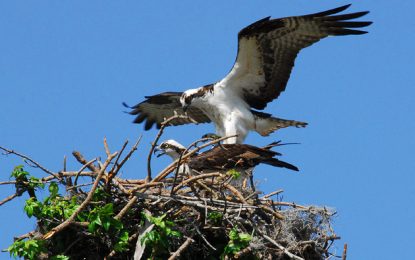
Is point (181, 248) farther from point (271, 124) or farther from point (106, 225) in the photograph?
point (271, 124)

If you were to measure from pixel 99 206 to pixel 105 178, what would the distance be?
0.81ft

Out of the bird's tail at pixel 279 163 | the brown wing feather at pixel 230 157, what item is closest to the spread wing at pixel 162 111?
the brown wing feather at pixel 230 157

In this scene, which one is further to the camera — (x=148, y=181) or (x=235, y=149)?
(x=235, y=149)

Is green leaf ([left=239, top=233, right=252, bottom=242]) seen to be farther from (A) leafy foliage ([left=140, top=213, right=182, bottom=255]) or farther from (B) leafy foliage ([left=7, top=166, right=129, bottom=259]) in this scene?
(B) leafy foliage ([left=7, top=166, right=129, bottom=259])

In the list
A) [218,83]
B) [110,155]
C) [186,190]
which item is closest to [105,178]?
[110,155]

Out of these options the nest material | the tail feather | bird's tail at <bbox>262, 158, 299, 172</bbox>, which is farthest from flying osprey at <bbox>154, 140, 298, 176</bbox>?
the tail feather

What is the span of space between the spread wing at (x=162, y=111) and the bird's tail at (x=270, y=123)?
3.64 ft

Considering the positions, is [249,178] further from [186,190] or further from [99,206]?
[99,206]

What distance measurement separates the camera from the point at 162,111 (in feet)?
46.6

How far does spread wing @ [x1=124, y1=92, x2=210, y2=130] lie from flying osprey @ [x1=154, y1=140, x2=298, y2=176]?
275cm

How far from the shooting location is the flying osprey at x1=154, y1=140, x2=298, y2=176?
10.2 metres

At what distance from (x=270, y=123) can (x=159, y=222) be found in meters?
4.23

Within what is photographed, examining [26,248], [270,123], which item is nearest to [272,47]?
[270,123]

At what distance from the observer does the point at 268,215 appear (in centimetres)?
937
